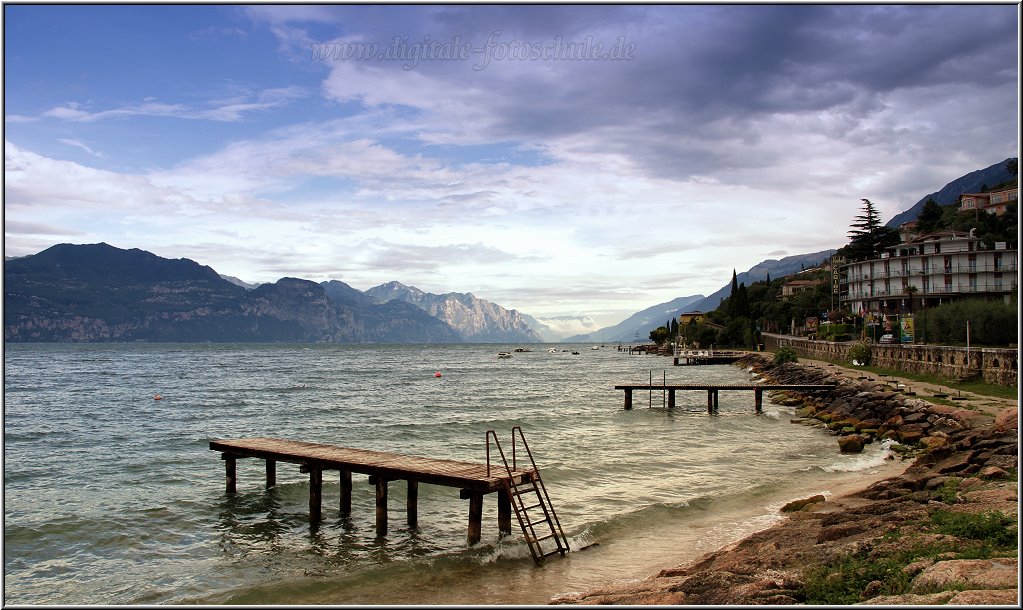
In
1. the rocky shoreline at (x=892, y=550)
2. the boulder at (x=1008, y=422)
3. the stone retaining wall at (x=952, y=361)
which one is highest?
the stone retaining wall at (x=952, y=361)

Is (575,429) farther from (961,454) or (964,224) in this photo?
(964,224)

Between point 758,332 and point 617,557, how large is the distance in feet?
405

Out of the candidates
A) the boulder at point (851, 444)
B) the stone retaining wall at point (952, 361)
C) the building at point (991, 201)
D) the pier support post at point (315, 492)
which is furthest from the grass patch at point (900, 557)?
the building at point (991, 201)

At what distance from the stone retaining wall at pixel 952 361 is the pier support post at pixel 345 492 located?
30081mm

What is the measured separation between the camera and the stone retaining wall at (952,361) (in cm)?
3369

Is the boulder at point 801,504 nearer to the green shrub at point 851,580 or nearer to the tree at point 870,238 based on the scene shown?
the green shrub at point 851,580

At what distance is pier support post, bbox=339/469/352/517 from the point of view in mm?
18062

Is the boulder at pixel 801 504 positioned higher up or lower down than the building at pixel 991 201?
lower down

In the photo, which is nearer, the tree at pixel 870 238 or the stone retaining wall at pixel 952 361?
the stone retaining wall at pixel 952 361

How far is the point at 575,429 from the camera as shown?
35.1m

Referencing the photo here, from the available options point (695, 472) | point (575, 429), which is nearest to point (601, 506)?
point (695, 472)

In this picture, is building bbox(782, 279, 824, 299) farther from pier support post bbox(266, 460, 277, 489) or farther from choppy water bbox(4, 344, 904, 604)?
pier support post bbox(266, 460, 277, 489)

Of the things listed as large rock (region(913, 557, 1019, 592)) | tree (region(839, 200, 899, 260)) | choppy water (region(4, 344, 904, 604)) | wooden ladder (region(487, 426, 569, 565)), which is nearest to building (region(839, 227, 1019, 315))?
tree (region(839, 200, 899, 260))

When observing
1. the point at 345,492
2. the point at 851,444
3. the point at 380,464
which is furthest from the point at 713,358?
the point at 380,464
